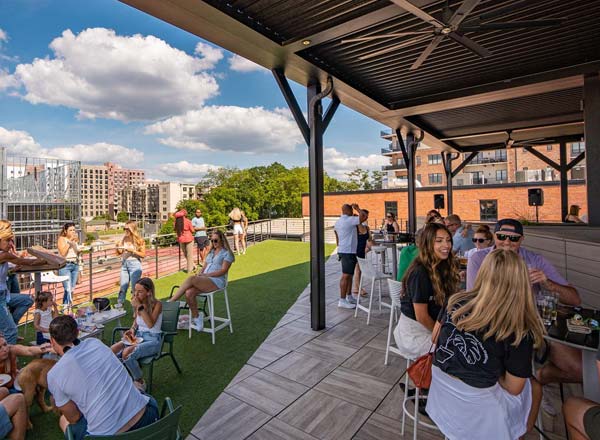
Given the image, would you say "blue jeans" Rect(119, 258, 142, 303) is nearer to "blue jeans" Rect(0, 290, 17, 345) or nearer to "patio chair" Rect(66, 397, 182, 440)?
"blue jeans" Rect(0, 290, 17, 345)

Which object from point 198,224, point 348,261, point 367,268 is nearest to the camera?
point 367,268

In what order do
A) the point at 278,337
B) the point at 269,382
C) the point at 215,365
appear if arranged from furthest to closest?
the point at 278,337
the point at 215,365
the point at 269,382

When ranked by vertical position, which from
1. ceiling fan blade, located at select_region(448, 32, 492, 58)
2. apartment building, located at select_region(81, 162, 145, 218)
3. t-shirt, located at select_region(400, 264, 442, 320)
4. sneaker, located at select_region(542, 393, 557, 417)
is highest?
apartment building, located at select_region(81, 162, 145, 218)

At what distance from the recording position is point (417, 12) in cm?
250

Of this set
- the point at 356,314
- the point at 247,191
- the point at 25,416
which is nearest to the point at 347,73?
the point at 356,314

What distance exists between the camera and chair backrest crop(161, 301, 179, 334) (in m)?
3.07

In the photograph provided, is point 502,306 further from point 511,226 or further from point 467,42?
point 467,42

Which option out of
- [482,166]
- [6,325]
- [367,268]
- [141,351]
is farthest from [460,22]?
[482,166]

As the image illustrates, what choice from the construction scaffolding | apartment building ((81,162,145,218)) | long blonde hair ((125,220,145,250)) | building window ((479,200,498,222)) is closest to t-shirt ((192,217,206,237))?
long blonde hair ((125,220,145,250))

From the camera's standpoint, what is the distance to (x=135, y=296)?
2.89 meters

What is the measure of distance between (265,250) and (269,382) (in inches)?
318

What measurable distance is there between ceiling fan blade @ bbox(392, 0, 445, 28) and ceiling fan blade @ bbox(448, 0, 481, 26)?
0.31ft

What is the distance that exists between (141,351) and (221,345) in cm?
121

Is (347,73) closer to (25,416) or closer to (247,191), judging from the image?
(25,416)
